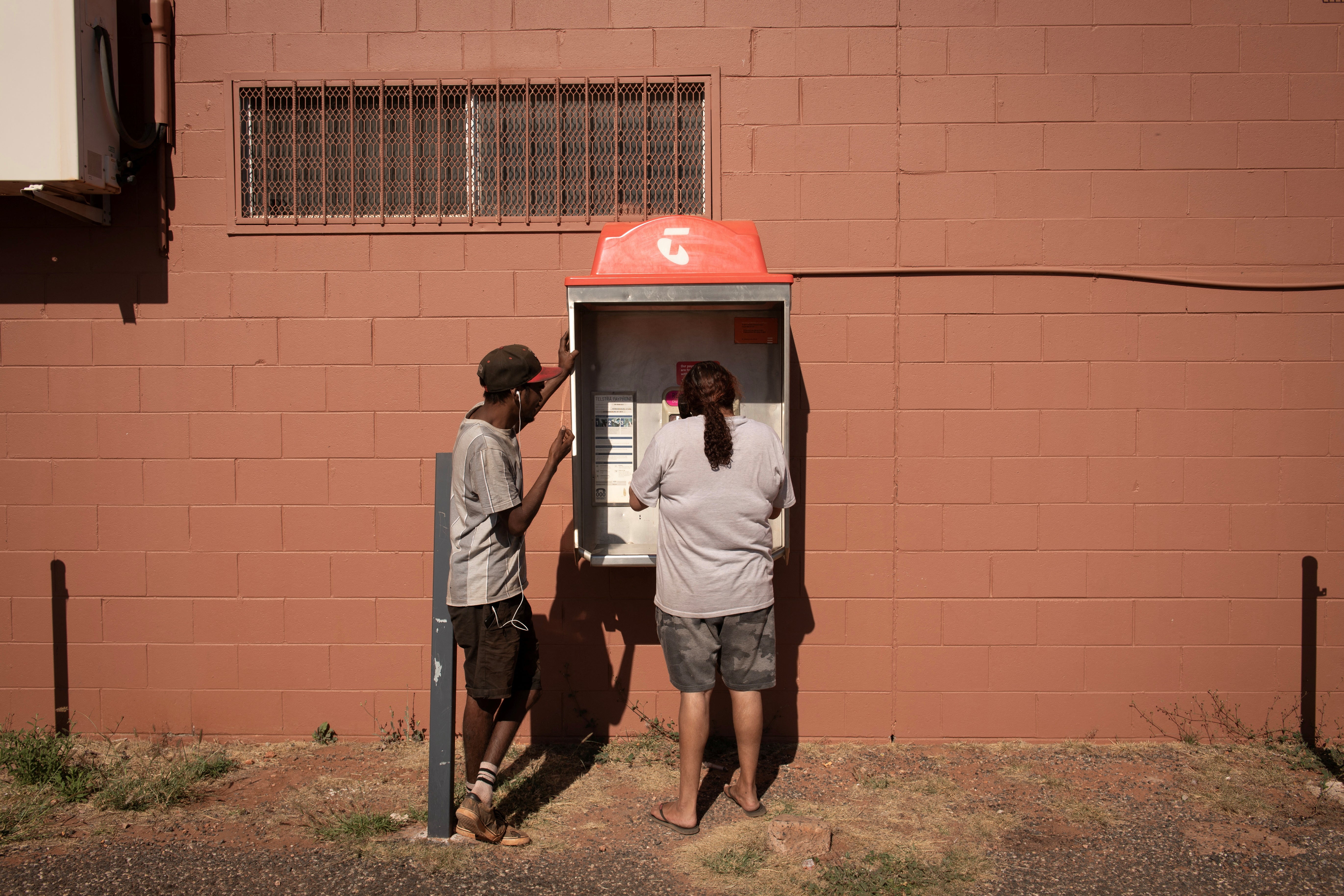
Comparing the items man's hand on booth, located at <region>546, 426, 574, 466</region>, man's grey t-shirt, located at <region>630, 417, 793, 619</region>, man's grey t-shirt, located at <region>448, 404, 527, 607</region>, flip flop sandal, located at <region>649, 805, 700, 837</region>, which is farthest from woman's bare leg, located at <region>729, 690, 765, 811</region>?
man's hand on booth, located at <region>546, 426, 574, 466</region>

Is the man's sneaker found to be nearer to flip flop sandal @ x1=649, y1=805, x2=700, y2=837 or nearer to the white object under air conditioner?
flip flop sandal @ x1=649, y1=805, x2=700, y2=837

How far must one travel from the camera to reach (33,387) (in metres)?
4.32

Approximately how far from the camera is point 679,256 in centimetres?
372

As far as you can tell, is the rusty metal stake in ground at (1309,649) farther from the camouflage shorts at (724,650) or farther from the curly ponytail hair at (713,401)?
the curly ponytail hair at (713,401)

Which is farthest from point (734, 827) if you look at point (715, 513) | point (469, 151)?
point (469, 151)

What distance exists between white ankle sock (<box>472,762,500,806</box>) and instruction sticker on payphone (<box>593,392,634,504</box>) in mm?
1241

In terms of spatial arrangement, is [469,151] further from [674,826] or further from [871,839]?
[871,839]

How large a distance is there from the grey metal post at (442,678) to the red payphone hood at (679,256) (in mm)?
948

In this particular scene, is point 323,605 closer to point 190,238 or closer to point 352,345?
point 352,345

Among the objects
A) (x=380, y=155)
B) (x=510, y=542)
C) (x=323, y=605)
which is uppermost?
(x=380, y=155)

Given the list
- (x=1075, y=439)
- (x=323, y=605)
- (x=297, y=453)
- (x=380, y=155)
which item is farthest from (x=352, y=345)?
(x=1075, y=439)

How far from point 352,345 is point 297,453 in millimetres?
563

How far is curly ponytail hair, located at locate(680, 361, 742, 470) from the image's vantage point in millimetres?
3406

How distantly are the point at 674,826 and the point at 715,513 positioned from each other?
1.25 metres
